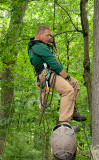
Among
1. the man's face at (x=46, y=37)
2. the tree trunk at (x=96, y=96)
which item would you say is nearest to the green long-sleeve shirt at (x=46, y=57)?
the man's face at (x=46, y=37)

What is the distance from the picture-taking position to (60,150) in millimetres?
2371

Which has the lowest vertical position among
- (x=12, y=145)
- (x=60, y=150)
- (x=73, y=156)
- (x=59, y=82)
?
(x=12, y=145)

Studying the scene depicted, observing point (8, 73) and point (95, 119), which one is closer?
point (95, 119)

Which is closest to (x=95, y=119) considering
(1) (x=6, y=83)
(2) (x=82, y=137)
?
(1) (x=6, y=83)

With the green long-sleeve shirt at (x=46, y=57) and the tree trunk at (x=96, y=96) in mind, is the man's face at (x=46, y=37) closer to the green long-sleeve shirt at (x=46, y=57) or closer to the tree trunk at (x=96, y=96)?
the green long-sleeve shirt at (x=46, y=57)

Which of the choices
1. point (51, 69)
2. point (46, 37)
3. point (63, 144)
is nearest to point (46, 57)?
point (51, 69)

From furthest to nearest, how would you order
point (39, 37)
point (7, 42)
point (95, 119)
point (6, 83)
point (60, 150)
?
point (6, 83) → point (7, 42) → point (39, 37) → point (95, 119) → point (60, 150)

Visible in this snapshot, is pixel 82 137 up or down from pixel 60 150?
down

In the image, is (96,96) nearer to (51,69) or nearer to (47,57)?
(51,69)

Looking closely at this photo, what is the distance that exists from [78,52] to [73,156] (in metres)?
7.97

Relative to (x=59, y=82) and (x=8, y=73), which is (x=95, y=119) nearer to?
(x=59, y=82)

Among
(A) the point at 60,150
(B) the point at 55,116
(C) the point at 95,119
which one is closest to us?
(A) the point at 60,150

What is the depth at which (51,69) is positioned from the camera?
3.14 m

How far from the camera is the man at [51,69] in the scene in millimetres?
2910
